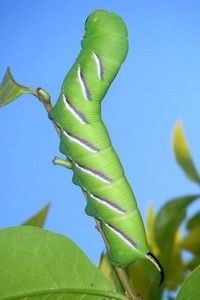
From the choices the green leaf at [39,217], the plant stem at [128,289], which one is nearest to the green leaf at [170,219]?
the green leaf at [39,217]

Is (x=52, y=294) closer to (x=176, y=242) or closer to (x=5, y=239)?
(x=5, y=239)

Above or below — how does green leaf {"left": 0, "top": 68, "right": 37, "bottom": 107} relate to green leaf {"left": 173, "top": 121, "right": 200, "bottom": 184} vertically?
above

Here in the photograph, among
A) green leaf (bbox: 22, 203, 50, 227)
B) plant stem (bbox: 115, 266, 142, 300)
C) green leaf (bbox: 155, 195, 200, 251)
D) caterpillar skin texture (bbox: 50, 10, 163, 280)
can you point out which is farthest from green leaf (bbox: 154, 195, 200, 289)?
plant stem (bbox: 115, 266, 142, 300)

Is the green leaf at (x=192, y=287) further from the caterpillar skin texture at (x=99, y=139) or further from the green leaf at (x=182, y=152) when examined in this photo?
the green leaf at (x=182, y=152)

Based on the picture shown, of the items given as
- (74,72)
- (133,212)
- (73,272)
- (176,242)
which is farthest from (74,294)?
(176,242)

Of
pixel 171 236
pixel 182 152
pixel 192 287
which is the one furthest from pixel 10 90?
pixel 182 152

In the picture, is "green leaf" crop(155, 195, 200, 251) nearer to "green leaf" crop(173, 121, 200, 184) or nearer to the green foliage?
"green leaf" crop(173, 121, 200, 184)
